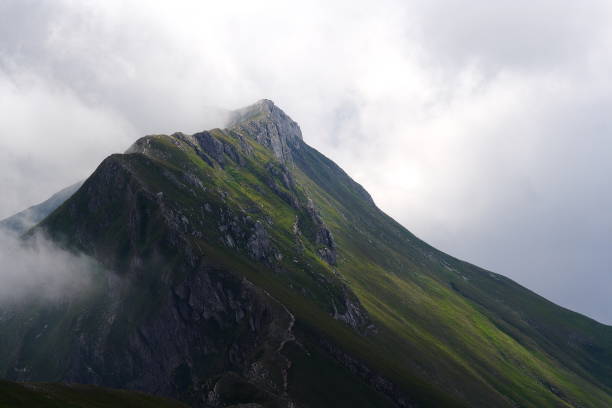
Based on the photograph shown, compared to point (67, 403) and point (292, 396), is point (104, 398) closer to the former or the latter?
point (67, 403)

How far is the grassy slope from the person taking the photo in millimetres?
97500

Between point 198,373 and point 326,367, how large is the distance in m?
50.0

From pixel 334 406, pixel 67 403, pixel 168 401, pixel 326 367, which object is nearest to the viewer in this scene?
pixel 67 403

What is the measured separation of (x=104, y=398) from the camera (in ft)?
400

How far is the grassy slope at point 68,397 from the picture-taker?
97500mm

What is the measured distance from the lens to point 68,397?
112m

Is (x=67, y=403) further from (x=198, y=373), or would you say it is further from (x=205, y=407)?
(x=198, y=373)

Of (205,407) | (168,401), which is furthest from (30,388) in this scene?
(205,407)

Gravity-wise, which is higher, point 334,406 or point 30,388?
point 334,406

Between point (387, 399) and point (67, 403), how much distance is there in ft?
412

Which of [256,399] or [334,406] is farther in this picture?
[334,406]

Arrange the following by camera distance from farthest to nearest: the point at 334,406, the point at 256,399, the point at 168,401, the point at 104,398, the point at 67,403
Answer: the point at 334,406 → the point at 256,399 → the point at 168,401 → the point at 104,398 → the point at 67,403

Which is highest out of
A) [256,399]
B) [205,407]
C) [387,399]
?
[387,399]

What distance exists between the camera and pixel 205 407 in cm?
16738
